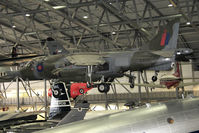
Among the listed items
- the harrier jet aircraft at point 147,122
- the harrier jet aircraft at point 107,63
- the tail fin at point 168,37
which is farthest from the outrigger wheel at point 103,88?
the harrier jet aircraft at point 147,122

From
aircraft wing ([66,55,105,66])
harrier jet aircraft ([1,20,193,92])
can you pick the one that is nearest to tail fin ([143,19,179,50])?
harrier jet aircraft ([1,20,193,92])

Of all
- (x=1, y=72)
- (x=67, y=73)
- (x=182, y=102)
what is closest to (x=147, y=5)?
(x=67, y=73)

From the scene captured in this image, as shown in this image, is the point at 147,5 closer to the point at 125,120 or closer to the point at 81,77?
the point at 81,77

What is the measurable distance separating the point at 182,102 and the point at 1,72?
43.8ft

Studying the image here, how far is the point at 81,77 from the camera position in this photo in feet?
51.8

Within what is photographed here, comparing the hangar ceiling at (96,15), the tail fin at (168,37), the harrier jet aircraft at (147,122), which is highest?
the hangar ceiling at (96,15)

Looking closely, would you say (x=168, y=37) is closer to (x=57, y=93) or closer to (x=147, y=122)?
(x=57, y=93)

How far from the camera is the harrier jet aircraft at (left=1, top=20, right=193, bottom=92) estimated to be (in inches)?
545

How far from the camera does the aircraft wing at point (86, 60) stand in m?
14.1

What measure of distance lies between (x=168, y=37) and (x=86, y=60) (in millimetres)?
4385

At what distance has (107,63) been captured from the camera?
15078mm

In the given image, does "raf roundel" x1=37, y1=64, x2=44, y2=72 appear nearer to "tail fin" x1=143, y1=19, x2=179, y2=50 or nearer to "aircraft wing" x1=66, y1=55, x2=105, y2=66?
"aircraft wing" x1=66, y1=55, x2=105, y2=66

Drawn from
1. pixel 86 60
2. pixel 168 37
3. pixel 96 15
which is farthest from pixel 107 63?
pixel 96 15

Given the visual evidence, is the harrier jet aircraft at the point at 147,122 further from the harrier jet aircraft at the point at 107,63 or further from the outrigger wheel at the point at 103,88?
the outrigger wheel at the point at 103,88
